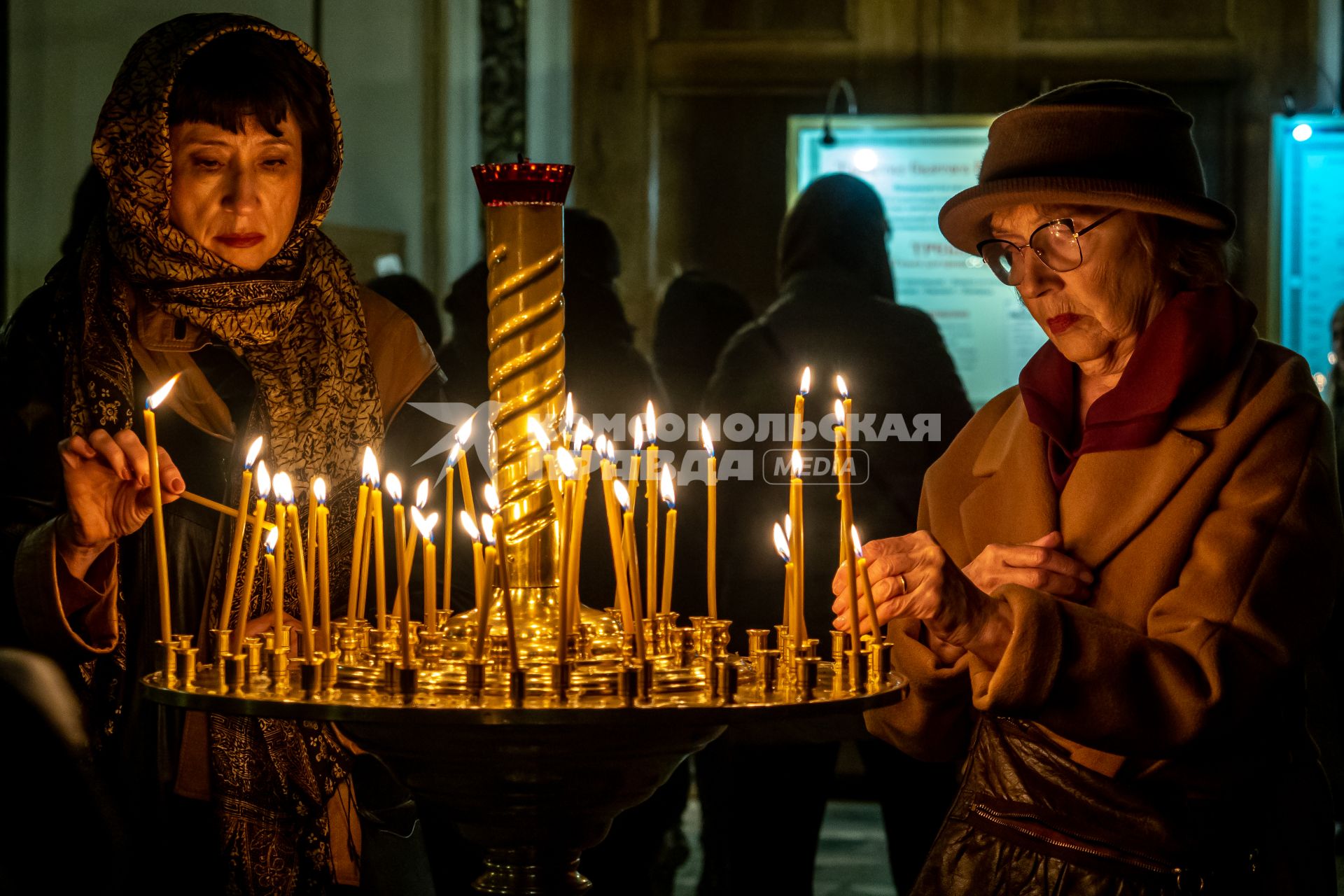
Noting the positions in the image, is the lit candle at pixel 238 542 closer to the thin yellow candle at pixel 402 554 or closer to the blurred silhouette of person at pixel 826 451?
the thin yellow candle at pixel 402 554

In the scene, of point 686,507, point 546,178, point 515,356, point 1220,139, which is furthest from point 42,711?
point 1220,139

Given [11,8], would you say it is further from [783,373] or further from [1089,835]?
[1089,835]

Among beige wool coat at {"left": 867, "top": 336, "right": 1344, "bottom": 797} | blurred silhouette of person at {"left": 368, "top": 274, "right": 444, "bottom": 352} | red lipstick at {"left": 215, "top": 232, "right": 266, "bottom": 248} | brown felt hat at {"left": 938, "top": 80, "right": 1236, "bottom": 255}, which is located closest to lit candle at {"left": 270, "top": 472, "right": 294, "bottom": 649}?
red lipstick at {"left": 215, "top": 232, "right": 266, "bottom": 248}

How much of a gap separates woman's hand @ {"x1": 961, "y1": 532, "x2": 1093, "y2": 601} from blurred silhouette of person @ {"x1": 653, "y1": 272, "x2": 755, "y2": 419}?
265cm

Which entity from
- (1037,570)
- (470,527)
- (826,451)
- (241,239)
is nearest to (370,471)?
(470,527)

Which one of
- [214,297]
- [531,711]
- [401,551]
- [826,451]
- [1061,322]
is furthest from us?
[826,451]

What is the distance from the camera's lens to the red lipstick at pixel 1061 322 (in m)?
1.85

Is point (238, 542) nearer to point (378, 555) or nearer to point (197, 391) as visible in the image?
point (378, 555)

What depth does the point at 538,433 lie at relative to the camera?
1542 mm

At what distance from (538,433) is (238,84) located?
75cm

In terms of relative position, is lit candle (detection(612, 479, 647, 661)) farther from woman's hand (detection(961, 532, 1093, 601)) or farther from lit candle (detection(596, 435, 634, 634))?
woman's hand (detection(961, 532, 1093, 601))

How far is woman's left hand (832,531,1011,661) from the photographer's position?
1.61 meters

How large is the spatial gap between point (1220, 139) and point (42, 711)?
16.3 ft

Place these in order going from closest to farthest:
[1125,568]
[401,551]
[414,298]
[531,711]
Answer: [531,711], [401,551], [1125,568], [414,298]
